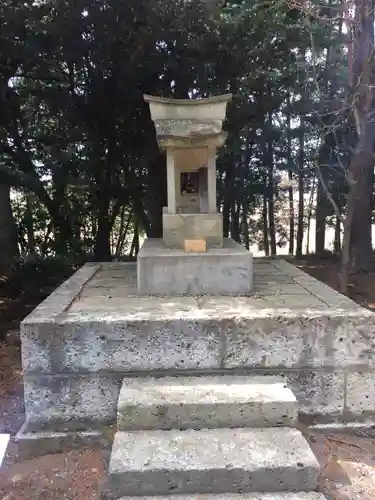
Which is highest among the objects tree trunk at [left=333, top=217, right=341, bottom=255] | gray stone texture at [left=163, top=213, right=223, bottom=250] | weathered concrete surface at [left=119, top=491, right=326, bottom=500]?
gray stone texture at [left=163, top=213, right=223, bottom=250]

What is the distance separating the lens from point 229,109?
658cm

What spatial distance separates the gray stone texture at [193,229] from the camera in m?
4.20

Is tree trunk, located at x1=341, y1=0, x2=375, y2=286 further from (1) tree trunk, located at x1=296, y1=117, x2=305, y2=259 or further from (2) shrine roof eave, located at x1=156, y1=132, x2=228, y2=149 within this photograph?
(1) tree trunk, located at x1=296, y1=117, x2=305, y2=259

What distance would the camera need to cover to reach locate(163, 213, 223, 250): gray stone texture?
4.20 meters

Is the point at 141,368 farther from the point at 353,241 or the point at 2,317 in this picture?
the point at 353,241

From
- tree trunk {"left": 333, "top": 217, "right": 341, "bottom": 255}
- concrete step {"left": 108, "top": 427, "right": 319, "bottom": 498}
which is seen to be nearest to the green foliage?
tree trunk {"left": 333, "top": 217, "right": 341, "bottom": 255}

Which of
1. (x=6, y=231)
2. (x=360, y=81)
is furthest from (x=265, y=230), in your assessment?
(x=360, y=81)

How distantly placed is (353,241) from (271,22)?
381 centimetres

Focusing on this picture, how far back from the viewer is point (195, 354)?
294cm

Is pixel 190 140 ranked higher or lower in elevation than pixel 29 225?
higher

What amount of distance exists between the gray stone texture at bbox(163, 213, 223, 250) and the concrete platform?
44 centimetres

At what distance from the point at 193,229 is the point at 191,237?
0.24 ft

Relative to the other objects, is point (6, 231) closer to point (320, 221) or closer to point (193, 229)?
point (193, 229)

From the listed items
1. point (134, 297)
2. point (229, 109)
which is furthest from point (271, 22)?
point (134, 297)
